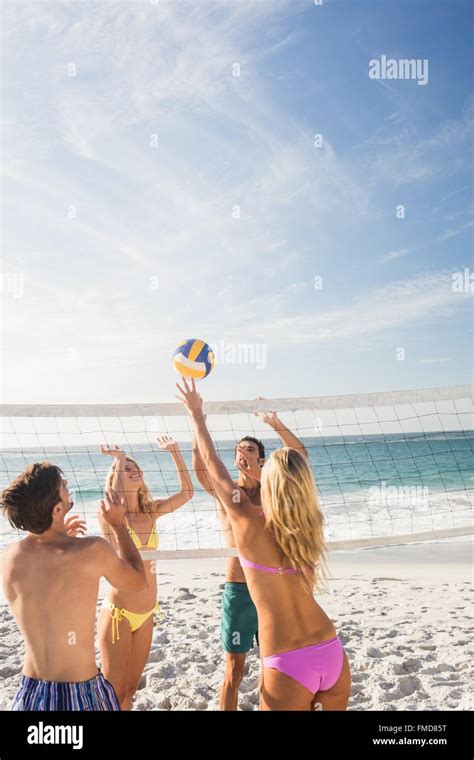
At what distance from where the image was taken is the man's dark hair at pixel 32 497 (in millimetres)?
2260

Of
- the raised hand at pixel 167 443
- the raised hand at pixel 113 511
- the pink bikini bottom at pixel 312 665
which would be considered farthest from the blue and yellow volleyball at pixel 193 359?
the pink bikini bottom at pixel 312 665

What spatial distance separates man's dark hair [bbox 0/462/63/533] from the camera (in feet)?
7.41

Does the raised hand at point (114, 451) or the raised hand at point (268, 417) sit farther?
the raised hand at point (268, 417)

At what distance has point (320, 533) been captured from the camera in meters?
2.38

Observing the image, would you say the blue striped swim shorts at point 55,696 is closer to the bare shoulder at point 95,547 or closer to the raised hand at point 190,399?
the bare shoulder at point 95,547

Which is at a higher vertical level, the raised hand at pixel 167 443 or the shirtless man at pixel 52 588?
the raised hand at pixel 167 443

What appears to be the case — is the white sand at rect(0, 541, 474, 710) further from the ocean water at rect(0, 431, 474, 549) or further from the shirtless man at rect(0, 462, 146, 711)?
the shirtless man at rect(0, 462, 146, 711)

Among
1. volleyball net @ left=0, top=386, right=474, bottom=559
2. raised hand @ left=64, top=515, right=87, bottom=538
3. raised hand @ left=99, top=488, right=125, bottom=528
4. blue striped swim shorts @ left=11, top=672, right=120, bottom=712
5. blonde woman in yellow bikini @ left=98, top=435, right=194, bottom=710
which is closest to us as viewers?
blue striped swim shorts @ left=11, top=672, right=120, bottom=712

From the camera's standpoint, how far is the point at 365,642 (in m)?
5.57

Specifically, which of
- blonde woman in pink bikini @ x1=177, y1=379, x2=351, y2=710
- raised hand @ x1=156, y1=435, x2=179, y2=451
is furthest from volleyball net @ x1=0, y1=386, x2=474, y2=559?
blonde woman in pink bikini @ x1=177, y1=379, x2=351, y2=710

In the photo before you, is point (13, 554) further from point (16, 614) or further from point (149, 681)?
point (149, 681)

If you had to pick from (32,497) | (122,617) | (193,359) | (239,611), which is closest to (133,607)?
(122,617)

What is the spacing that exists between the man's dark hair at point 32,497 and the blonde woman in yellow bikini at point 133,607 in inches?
24.0
